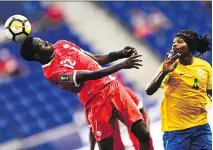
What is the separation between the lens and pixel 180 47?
5180 millimetres

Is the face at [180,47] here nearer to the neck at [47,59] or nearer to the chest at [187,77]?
the chest at [187,77]

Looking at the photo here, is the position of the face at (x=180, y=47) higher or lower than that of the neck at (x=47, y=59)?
lower

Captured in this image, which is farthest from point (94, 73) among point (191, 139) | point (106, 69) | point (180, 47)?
point (191, 139)

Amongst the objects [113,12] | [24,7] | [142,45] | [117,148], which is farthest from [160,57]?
[117,148]

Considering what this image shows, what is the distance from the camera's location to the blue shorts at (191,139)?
206 inches

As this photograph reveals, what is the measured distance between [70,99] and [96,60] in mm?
5280

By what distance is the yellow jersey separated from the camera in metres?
5.20

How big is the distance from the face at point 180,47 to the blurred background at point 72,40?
4563 mm

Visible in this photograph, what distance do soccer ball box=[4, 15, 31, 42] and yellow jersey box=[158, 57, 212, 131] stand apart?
1329 mm

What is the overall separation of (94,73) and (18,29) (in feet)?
3.04

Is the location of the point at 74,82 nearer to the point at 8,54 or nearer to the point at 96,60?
the point at 96,60

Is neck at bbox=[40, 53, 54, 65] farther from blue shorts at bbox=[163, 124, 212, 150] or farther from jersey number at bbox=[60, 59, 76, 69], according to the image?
blue shorts at bbox=[163, 124, 212, 150]

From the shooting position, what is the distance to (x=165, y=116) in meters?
5.34

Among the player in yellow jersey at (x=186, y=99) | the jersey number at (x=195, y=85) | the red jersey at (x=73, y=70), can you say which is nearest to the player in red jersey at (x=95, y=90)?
the red jersey at (x=73, y=70)
